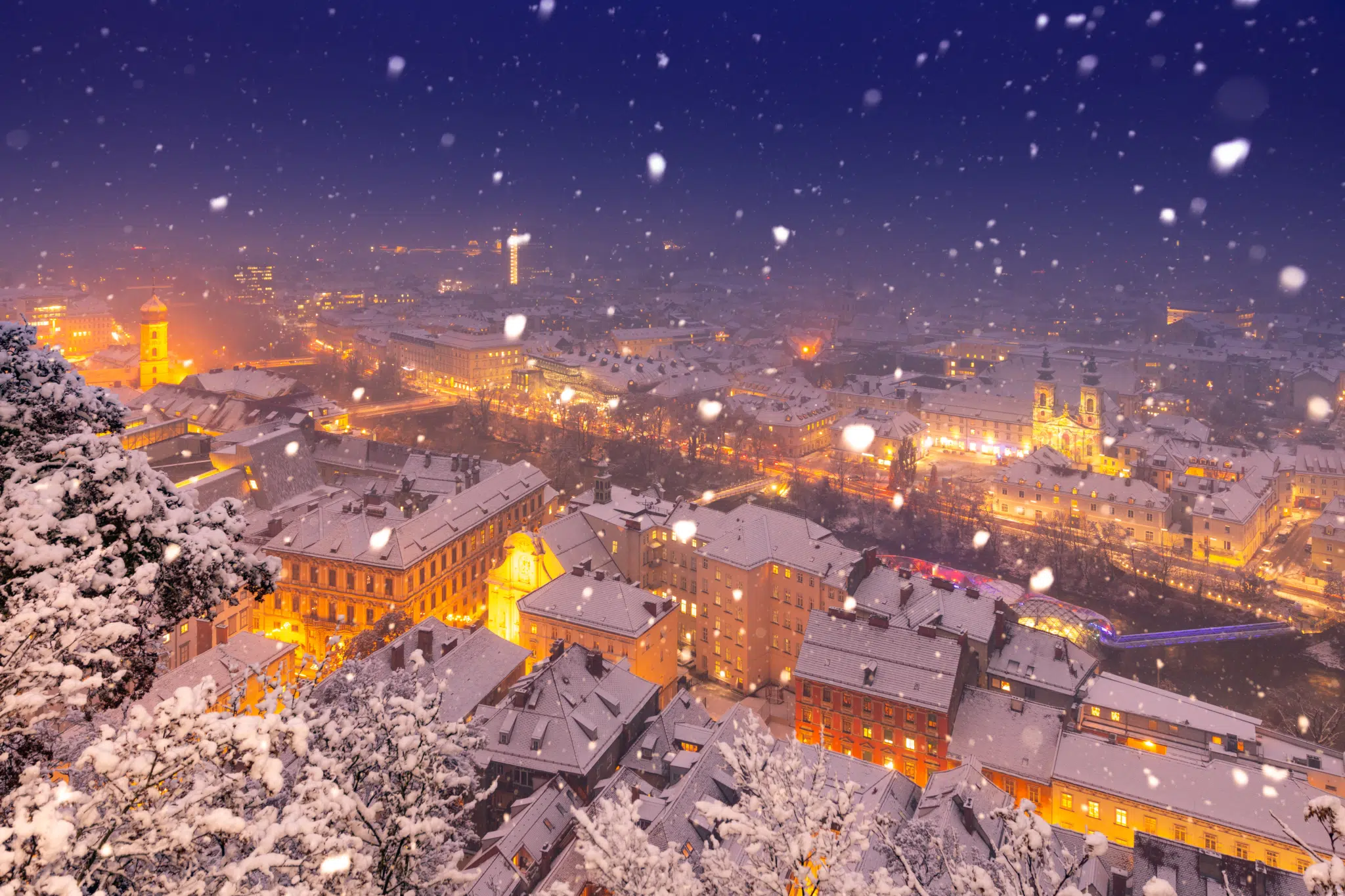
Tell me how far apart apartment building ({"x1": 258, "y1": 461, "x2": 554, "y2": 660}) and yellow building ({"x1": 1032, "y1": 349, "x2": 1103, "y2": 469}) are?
56056 mm

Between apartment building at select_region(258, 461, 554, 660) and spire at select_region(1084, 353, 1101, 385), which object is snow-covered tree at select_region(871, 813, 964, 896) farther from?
spire at select_region(1084, 353, 1101, 385)

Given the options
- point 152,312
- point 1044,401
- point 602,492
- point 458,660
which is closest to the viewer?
point 458,660

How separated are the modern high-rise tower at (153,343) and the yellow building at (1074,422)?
7958 centimetres

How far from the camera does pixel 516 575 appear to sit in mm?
37000

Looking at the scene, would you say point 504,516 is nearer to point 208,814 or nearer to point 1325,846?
point 1325,846

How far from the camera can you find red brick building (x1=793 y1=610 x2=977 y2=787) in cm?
2775

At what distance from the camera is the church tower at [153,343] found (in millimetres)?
72750

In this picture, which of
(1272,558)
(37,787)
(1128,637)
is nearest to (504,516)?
(1128,637)

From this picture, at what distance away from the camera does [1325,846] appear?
2219 cm

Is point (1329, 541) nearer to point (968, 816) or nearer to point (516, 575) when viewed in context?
point (968, 816)

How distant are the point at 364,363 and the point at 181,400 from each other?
4124cm

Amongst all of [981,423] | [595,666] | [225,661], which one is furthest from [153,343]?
[981,423]

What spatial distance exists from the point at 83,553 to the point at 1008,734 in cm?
2742

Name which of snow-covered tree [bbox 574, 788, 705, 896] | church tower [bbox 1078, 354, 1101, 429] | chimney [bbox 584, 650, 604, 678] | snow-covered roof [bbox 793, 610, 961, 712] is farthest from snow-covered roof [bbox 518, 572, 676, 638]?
Result: church tower [bbox 1078, 354, 1101, 429]
